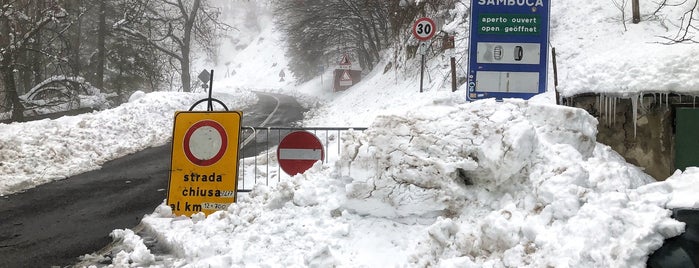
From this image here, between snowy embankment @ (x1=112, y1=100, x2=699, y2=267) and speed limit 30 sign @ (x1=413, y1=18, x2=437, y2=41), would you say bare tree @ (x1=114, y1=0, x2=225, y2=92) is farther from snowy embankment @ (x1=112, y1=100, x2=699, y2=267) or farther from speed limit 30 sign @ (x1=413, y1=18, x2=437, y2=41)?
snowy embankment @ (x1=112, y1=100, x2=699, y2=267)

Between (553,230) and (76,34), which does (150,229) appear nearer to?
(553,230)

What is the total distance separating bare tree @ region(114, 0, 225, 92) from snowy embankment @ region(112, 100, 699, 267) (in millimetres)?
24765

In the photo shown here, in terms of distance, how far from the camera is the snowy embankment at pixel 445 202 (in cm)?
337

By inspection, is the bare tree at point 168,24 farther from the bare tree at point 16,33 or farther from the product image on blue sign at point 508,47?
the product image on blue sign at point 508,47

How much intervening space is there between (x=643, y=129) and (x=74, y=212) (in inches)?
326

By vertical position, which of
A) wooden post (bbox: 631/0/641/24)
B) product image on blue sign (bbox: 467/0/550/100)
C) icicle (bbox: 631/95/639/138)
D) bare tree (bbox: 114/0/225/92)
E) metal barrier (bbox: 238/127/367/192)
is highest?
bare tree (bbox: 114/0/225/92)

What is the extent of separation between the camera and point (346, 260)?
401cm

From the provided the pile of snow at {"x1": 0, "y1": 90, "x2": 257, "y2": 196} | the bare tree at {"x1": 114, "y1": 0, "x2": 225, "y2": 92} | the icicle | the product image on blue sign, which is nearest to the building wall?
the icicle

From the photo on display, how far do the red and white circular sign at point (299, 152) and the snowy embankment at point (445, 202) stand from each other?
1.16m

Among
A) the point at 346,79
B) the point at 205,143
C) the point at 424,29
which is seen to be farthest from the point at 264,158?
the point at 346,79

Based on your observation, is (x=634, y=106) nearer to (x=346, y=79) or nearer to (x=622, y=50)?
(x=622, y=50)

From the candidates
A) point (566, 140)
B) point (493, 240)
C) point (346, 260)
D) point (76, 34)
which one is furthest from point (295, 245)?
point (76, 34)

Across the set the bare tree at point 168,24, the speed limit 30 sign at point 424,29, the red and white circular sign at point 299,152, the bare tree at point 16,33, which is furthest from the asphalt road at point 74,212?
the bare tree at point 168,24

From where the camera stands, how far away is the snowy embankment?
3.37 meters
